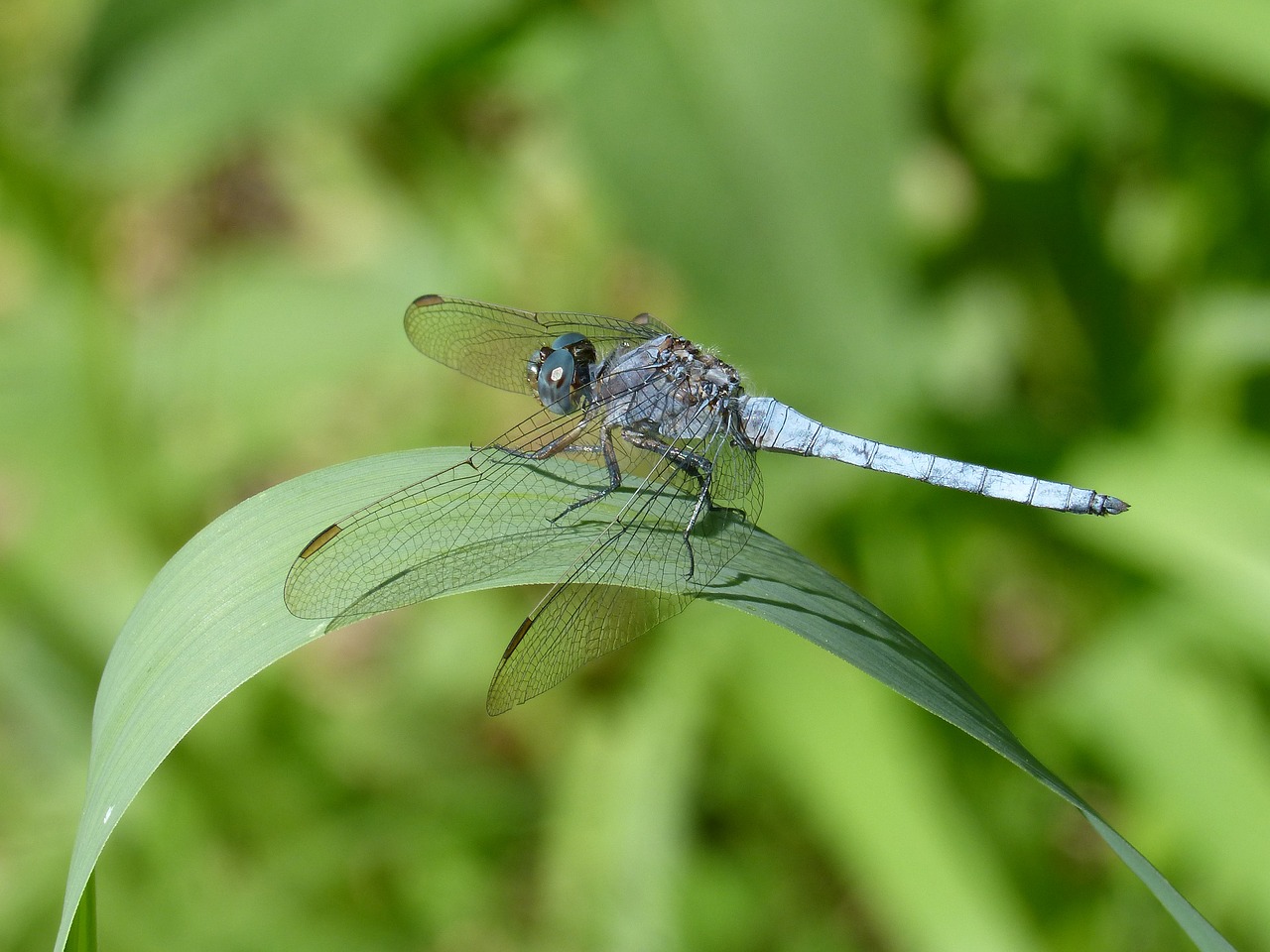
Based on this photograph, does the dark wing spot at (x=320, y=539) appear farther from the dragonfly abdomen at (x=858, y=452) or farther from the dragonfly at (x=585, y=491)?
the dragonfly abdomen at (x=858, y=452)

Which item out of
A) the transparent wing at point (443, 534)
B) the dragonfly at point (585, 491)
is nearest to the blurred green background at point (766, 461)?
the dragonfly at point (585, 491)

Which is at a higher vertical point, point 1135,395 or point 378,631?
point 1135,395

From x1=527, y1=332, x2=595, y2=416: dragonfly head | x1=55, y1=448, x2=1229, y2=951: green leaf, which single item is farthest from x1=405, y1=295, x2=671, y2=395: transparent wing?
x1=55, y1=448, x2=1229, y2=951: green leaf

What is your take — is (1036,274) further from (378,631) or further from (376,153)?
(378,631)

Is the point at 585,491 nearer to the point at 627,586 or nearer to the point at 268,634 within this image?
the point at 627,586

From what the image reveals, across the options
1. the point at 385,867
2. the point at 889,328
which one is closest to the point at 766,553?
the point at 889,328

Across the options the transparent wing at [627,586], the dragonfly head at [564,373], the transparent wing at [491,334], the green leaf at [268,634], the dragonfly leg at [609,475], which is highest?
the transparent wing at [491,334]
